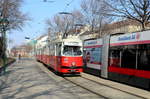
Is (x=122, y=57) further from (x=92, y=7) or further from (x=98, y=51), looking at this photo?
(x=92, y=7)

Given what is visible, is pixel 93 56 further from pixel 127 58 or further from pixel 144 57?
pixel 144 57

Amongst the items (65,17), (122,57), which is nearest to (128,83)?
(122,57)

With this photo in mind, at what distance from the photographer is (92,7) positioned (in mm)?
32156

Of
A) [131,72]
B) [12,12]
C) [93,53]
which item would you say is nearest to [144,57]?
[131,72]

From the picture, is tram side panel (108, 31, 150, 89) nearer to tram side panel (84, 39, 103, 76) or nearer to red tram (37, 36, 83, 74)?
tram side panel (84, 39, 103, 76)

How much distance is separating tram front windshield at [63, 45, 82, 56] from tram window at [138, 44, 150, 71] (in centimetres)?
683

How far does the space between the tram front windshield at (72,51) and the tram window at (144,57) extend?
683 centimetres

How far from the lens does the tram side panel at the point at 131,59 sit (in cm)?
1166

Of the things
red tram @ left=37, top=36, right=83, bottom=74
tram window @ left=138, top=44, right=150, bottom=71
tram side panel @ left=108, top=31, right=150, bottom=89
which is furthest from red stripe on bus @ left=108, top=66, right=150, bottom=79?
red tram @ left=37, top=36, right=83, bottom=74

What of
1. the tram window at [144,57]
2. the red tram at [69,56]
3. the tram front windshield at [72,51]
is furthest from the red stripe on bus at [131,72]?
the tram front windshield at [72,51]

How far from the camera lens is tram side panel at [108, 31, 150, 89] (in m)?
11.7

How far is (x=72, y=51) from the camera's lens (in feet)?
59.8

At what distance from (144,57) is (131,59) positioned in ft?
3.96

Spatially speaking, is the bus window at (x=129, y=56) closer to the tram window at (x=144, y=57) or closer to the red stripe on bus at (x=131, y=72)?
the red stripe on bus at (x=131, y=72)
